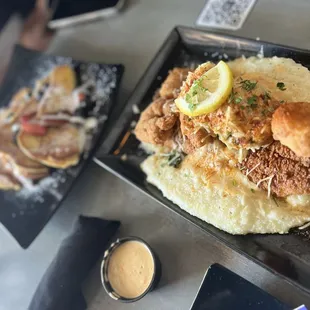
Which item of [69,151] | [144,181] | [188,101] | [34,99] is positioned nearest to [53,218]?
[69,151]

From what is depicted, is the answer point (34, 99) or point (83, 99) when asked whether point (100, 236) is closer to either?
point (83, 99)

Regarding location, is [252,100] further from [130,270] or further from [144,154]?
[130,270]

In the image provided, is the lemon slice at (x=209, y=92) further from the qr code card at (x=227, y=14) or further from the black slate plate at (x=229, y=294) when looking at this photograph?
the qr code card at (x=227, y=14)

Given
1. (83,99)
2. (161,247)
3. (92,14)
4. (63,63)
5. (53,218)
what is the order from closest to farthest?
(161,247) → (53,218) → (83,99) → (63,63) → (92,14)

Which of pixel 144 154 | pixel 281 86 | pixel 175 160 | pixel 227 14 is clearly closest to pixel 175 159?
pixel 175 160

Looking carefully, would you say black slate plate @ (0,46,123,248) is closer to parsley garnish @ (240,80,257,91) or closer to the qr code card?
the qr code card

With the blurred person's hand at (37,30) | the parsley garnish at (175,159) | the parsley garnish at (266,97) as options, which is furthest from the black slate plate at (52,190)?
the parsley garnish at (266,97)
